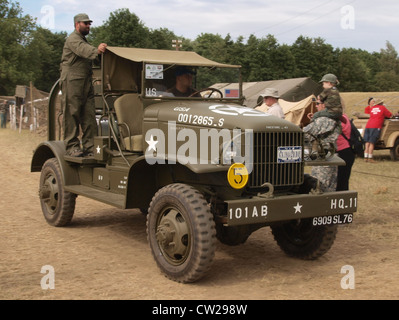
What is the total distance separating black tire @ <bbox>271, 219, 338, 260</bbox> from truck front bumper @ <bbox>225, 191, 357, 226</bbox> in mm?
330

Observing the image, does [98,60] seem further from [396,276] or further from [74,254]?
[396,276]

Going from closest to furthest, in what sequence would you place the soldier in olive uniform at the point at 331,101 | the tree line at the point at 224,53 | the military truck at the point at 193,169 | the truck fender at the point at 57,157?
1. the military truck at the point at 193,169
2. the soldier in olive uniform at the point at 331,101
3. the truck fender at the point at 57,157
4. the tree line at the point at 224,53

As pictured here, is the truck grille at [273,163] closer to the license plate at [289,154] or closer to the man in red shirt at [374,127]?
the license plate at [289,154]

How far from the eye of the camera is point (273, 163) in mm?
5203

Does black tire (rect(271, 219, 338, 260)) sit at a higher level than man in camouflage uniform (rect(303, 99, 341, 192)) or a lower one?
lower

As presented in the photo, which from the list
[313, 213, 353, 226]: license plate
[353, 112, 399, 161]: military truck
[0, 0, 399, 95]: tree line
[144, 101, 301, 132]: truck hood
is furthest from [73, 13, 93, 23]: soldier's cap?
[0, 0, 399, 95]: tree line

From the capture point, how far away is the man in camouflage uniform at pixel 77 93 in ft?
22.9

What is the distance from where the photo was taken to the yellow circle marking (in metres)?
4.77

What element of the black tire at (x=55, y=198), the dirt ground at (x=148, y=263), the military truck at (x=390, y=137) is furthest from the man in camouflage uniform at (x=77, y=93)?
the military truck at (x=390, y=137)

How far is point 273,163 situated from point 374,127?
1109 cm

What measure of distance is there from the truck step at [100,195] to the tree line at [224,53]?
40.5 meters

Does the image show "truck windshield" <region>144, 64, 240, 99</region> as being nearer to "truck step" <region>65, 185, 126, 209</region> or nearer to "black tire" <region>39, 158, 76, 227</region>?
"truck step" <region>65, 185, 126, 209</region>

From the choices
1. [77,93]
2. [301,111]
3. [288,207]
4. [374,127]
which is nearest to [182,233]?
[288,207]

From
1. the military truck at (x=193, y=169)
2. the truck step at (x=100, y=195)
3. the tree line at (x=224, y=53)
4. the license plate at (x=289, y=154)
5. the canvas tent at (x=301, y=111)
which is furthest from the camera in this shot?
the tree line at (x=224, y=53)
